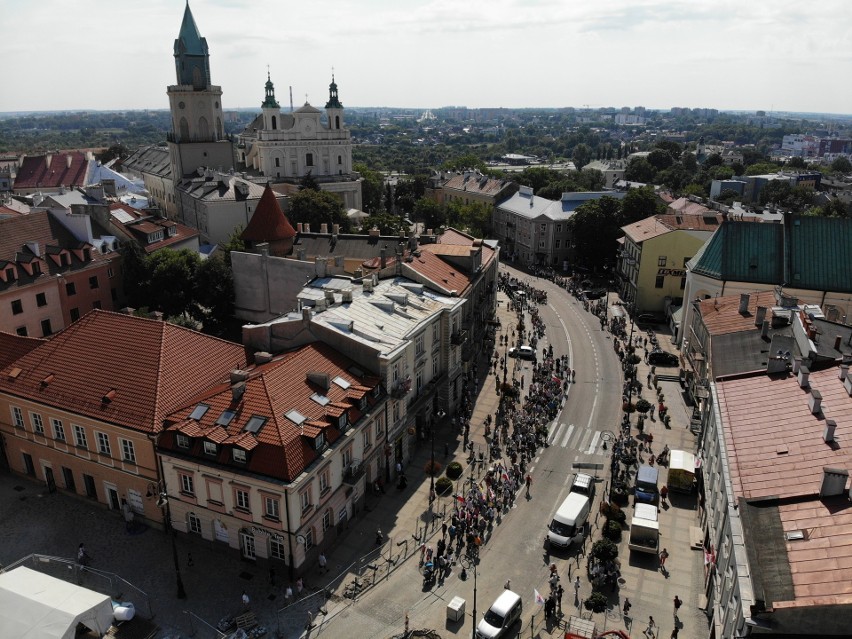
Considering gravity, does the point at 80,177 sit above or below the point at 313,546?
above

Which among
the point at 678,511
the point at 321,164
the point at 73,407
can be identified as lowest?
the point at 678,511

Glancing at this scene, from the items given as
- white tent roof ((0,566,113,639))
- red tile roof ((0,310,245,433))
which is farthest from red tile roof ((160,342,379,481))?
white tent roof ((0,566,113,639))

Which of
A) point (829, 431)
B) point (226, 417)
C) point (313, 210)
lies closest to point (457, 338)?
point (226, 417)

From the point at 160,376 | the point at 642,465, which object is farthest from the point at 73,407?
the point at 642,465

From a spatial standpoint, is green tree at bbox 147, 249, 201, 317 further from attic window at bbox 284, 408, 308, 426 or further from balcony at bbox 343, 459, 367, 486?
attic window at bbox 284, 408, 308, 426

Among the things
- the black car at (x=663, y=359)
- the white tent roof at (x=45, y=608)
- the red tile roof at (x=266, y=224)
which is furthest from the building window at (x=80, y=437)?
the black car at (x=663, y=359)

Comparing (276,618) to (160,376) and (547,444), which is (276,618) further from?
(547,444)

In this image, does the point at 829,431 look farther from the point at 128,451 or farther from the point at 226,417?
the point at 128,451
